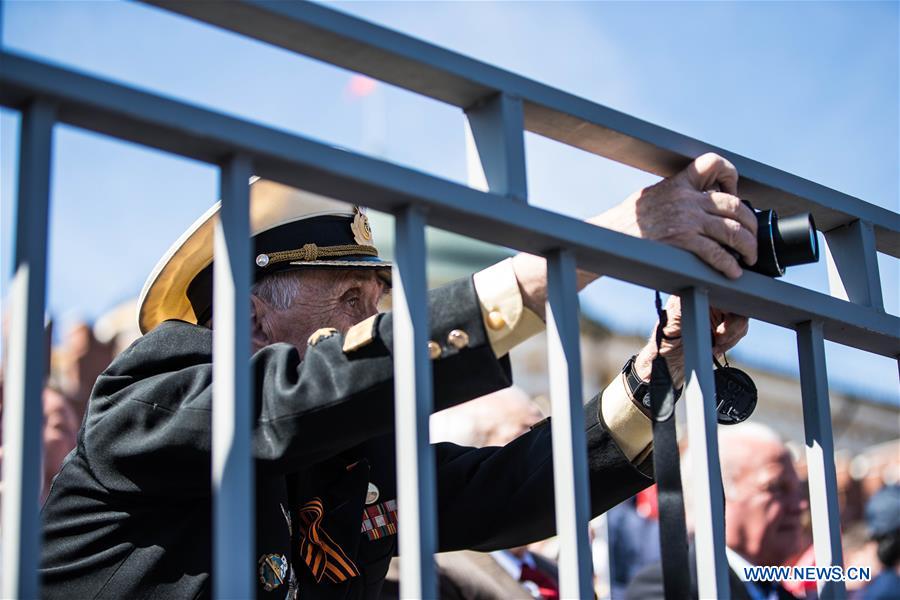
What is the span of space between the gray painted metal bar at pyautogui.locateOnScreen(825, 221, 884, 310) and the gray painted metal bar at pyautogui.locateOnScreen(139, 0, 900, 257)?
0.07 meters

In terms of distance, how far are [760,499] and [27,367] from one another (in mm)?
4785

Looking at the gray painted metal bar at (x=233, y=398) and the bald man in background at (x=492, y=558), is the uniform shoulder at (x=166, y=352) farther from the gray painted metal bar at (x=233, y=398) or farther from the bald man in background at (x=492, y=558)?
the bald man in background at (x=492, y=558)

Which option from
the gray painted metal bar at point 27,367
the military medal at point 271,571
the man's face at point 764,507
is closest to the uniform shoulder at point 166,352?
the military medal at point 271,571

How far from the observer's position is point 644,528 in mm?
6602

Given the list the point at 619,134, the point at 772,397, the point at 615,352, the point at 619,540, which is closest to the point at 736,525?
the point at 619,540

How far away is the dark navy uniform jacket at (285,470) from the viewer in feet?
6.61

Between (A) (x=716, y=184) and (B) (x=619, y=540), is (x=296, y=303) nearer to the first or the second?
(A) (x=716, y=184)

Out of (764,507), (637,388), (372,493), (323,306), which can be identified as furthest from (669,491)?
(764,507)

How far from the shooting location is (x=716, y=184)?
6.47ft

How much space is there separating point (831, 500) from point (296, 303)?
1.63 meters

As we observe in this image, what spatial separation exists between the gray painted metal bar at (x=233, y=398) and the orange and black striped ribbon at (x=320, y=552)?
1376 millimetres

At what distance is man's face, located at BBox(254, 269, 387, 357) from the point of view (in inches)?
126

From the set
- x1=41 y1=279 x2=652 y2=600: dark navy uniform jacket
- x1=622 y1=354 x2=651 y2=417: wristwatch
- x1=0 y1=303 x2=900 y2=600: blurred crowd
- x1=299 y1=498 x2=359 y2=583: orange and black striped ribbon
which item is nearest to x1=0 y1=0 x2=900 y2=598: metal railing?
x1=41 y1=279 x2=652 y2=600: dark navy uniform jacket

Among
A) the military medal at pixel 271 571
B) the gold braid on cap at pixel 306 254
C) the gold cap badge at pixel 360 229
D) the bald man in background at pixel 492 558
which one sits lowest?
the military medal at pixel 271 571
